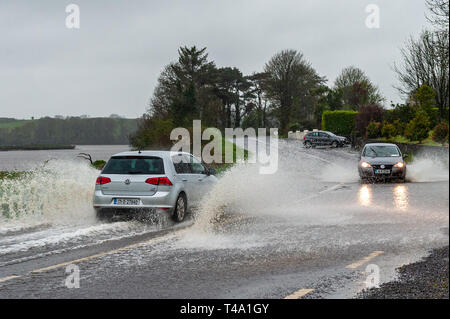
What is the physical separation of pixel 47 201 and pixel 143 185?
5582 mm

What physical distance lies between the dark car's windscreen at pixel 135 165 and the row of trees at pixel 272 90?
62147mm

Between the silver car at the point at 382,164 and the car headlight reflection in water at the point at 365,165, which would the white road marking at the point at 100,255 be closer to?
the silver car at the point at 382,164

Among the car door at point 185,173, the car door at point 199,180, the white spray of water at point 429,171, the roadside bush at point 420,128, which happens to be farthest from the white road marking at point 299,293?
the roadside bush at point 420,128

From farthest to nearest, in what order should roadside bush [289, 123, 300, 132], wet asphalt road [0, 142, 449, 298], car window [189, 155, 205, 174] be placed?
1. roadside bush [289, 123, 300, 132]
2. car window [189, 155, 205, 174]
3. wet asphalt road [0, 142, 449, 298]

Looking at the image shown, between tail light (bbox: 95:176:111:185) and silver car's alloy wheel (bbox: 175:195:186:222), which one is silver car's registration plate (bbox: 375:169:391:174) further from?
tail light (bbox: 95:176:111:185)

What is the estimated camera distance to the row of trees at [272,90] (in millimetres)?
78938

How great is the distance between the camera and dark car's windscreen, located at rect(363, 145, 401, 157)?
22750 millimetres

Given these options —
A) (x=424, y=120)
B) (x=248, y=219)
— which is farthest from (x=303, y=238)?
(x=424, y=120)

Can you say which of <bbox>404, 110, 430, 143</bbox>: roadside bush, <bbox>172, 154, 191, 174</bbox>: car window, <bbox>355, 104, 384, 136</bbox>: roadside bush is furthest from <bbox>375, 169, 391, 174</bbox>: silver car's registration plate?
<bbox>355, 104, 384, 136</bbox>: roadside bush

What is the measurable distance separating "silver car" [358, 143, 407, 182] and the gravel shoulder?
14.2 meters

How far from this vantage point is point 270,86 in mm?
84938
